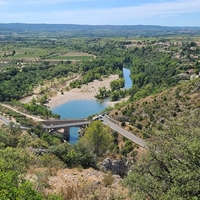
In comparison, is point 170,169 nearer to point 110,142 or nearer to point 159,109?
point 110,142

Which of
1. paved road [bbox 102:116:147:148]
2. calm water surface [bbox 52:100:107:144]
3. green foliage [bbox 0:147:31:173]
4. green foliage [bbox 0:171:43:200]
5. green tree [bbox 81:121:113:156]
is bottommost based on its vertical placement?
calm water surface [bbox 52:100:107:144]

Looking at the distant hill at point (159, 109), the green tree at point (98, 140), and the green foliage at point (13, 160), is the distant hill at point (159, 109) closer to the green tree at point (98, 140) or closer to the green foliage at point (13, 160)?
the green tree at point (98, 140)

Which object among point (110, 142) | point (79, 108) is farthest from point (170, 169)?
point (79, 108)

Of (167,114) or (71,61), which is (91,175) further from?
(71,61)

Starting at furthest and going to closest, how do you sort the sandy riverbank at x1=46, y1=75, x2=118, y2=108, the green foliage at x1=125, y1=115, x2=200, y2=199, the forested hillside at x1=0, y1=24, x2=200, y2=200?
the sandy riverbank at x1=46, y1=75, x2=118, y2=108 < the forested hillside at x1=0, y1=24, x2=200, y2=200 < the green foliage at x1=125, y1=115, x2=200, y2=199

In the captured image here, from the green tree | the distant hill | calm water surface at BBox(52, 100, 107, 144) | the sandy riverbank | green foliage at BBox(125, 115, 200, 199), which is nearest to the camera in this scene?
green foliage at BBox(125, 115, 200, 199)

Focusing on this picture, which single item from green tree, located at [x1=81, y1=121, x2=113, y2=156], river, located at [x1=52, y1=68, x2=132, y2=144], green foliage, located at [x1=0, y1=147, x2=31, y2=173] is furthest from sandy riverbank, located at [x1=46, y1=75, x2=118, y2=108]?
green foliage, located at [x1=0, y1=147, x2=31, y2=173]

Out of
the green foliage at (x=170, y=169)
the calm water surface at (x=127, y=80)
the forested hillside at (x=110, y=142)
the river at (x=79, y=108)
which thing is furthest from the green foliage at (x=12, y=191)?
the calm water surface at (x=127, y=80)

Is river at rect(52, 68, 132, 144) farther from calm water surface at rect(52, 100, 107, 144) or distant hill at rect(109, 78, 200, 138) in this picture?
distant hill at rect(109, 78, 200, 138)
